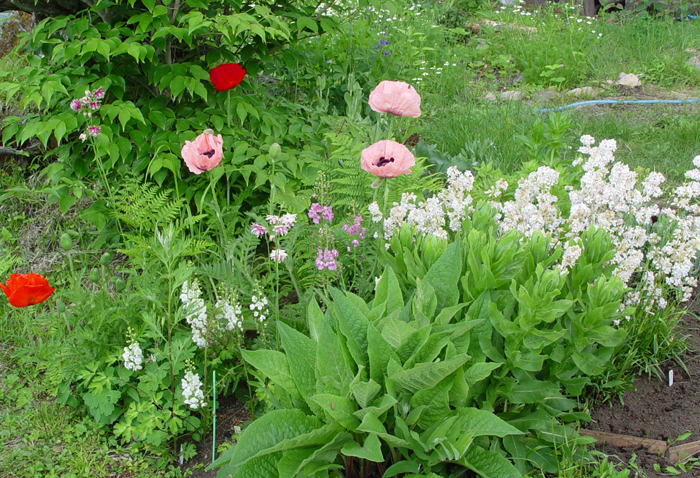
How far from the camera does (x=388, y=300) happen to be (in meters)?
1.91

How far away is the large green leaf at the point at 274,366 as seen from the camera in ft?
5.75

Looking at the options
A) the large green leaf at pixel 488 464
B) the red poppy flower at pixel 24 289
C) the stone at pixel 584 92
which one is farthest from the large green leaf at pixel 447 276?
the stone at pixel 584 92

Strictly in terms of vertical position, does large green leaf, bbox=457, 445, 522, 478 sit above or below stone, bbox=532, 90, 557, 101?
above

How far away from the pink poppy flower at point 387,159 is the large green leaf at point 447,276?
1.20ft

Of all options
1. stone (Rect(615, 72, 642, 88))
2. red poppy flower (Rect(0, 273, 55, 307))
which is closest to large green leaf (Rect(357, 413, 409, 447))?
red poppy flower (Rect(0, 273, 55, 307))

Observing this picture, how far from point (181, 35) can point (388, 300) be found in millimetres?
1703

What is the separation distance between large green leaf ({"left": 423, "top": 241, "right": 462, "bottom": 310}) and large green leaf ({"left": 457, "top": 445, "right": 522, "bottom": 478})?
0.48 m

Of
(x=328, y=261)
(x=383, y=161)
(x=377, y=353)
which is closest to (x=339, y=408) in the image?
(x=377, y=353)

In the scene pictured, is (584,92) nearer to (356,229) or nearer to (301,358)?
(356,229)

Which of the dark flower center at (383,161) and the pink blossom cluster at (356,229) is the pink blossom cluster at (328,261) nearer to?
the pink blossom cluster at (356,229)

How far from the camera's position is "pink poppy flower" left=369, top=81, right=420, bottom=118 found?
232 cm

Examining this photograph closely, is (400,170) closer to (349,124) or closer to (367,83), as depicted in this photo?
(349,124)

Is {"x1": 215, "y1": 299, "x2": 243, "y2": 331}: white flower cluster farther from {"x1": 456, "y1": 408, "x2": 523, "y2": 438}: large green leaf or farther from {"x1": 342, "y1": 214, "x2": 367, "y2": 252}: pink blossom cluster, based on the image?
{"x1": 456, "y1": 408, "x2": 523, "y2": 438}: large green leaf

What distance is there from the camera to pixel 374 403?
1646mm
